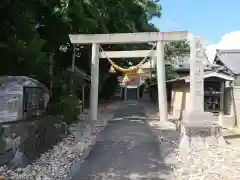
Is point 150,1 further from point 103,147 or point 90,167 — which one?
point 90,167

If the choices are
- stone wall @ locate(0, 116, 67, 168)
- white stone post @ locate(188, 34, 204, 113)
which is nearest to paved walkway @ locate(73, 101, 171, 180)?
stone wall @ locate(0, 116, 67, 168)

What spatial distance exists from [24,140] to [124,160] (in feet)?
8.40

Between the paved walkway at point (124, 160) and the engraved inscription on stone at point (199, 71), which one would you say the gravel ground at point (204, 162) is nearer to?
the paved walkway at point (124, 160)

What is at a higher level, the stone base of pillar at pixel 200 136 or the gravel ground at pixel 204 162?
the stone base of pillar at pixel 200 136

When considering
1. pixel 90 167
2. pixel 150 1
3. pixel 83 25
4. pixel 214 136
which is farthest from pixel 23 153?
pixel 150 1

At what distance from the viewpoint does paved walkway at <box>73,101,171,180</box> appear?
24.1 ft

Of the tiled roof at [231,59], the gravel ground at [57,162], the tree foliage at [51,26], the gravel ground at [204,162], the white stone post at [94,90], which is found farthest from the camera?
the tiled roof at [231,59]

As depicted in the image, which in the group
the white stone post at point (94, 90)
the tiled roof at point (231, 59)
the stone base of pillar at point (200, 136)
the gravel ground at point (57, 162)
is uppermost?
the tiled roof at point (231, 59)

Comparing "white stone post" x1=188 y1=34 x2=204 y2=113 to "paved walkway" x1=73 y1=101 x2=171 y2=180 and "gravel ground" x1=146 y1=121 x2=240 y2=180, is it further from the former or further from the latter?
"paved walkway" x1=73 y1=101 x2=171 y2=180

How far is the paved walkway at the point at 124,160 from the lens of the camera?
24.1 ft

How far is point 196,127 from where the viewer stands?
10211 millimetres

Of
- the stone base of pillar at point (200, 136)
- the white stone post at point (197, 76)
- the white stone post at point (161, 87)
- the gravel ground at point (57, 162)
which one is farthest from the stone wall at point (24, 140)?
the white stone post at point (161, 87)

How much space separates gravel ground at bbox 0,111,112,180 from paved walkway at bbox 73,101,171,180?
0.36m

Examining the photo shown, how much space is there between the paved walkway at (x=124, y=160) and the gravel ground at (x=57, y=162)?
14.2 inches
